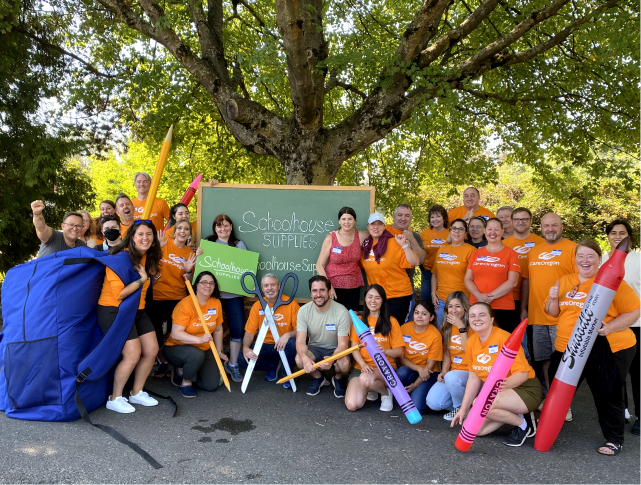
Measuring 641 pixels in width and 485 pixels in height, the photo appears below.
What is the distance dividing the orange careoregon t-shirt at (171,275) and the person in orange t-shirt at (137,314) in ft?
2.34

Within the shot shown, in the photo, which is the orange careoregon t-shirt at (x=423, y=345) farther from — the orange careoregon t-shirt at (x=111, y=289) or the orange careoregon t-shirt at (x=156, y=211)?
the orange careoregon t-shirt at (x=156, y=211)

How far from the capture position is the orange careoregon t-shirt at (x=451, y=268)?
521cm

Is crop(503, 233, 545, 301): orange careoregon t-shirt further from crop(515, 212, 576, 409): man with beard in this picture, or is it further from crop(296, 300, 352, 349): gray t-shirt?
crop(296, 300, 352, 349): gray t-shirt

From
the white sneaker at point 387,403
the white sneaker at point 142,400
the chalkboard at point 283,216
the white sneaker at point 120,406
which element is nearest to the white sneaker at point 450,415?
the white sneaker at point 387,403

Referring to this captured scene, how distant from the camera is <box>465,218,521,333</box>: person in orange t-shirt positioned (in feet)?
16.1

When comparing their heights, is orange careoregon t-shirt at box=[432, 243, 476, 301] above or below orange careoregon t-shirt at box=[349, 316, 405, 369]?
above

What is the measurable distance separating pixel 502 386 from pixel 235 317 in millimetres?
2857

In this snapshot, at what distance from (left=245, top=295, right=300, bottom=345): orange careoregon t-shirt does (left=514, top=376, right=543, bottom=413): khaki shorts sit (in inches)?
90.4

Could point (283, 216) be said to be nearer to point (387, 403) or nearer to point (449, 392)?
point (387, 403)

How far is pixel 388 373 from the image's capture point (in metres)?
4.27

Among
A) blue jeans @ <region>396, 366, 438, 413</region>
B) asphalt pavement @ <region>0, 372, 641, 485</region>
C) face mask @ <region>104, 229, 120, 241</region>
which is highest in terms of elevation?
face mask @ <region>104, 229, 120, 241</region>

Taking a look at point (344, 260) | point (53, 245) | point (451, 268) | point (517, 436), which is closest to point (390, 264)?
point (344, 260)

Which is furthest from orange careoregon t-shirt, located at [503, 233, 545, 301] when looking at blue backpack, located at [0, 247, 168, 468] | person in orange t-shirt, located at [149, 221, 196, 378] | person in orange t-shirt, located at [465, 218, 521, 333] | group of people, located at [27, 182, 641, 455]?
blue backpack, located at [0, 247, 168, 468]

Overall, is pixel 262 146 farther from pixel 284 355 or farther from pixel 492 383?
pixel 492 383
